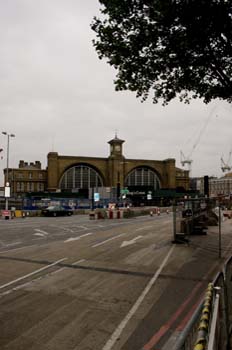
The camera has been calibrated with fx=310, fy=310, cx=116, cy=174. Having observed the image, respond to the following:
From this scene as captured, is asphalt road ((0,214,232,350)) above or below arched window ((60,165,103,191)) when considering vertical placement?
below

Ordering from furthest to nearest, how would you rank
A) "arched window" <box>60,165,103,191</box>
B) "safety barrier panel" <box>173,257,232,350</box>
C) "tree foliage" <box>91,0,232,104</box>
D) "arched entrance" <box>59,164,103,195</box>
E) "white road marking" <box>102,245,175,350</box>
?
"arched window" <box>60,165,103,191</box>, "arched entrance" <box>59,164,103,195</box>, "tree foliage" <box>91,0,232,104</box>, "white road marking" <box>102,245,175,350</box>, "safety barrier panel" <box>173,257,232,350</box>

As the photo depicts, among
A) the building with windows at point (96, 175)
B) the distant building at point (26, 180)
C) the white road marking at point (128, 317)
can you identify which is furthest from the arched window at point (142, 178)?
the white road marking at point (128, 317)

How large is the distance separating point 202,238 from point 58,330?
1394 centimetres

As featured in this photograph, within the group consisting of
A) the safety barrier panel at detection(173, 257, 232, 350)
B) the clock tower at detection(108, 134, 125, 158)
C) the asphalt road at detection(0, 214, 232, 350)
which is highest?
the clock tower at detection(108, 134, 125, 158)

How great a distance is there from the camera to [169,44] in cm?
1148

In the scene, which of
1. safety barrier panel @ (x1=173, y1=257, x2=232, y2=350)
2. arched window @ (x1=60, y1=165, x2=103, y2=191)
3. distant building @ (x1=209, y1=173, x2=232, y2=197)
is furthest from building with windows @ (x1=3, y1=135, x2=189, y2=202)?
safety barrier panel @ (x1=173, y1=257, x2=232, y2=350)

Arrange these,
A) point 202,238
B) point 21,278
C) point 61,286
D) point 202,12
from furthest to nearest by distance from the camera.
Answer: point 202,238, point 202,12, point 21,278, point 61,286

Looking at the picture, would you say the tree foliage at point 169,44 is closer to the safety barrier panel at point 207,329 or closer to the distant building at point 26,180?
the safety barrier panel at point 207,329

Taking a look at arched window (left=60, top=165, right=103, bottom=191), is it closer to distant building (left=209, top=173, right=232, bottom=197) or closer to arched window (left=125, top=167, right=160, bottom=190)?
arched window (left=125, top=167, right=160, bottom=190)

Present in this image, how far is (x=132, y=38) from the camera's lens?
1173cm

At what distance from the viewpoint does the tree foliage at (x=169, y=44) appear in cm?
1011

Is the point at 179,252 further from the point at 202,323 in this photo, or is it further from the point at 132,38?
the point at 202,323

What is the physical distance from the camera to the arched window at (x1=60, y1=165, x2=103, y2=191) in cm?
10062

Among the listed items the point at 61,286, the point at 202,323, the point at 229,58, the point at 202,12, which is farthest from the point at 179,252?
the point at 202,323
